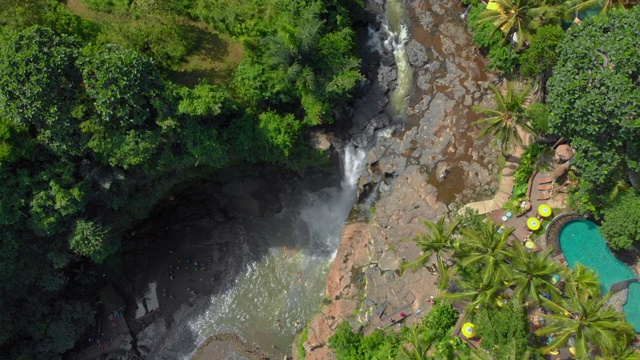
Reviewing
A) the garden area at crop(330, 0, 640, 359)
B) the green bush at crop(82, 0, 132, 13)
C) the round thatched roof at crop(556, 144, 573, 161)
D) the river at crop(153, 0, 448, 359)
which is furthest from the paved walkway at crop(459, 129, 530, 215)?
the green bush at crop(82, 0, 132, 13)

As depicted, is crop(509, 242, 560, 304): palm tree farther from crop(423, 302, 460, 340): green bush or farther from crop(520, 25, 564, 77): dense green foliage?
crop(520, 25, 564, 77): dense green foliage

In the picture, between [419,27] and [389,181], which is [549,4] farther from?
[389,181]

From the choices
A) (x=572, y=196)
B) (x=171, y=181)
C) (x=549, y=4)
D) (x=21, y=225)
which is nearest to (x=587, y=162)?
(x=572, y=196)

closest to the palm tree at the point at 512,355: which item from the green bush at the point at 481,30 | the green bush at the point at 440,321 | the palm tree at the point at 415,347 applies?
the palm tree at the point at 415,347

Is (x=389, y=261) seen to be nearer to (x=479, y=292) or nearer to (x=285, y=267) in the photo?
(x=479, y=292)

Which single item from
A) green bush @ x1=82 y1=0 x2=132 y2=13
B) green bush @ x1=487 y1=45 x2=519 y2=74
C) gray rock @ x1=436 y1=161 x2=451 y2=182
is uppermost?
green bush @ x1=82 y1=0 x2=132 y2=13

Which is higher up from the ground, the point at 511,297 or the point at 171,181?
the point at 171,181
